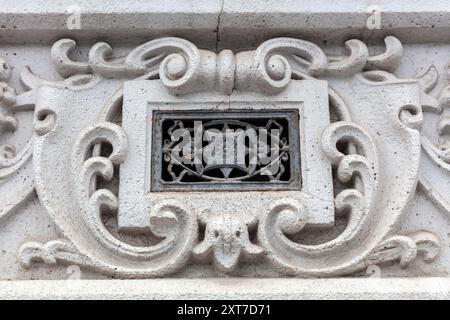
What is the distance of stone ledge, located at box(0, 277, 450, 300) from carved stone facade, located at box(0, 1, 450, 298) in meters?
0.03

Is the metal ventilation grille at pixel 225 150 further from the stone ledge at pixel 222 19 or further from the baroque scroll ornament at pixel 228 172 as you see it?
the stone ledge at pixel 222 19

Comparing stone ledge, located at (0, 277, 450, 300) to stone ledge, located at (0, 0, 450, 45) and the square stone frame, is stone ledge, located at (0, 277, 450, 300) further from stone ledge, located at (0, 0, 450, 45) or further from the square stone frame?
stone ledge, located at (0, 0, 450, 45)

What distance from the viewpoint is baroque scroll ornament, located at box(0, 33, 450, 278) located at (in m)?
1.85

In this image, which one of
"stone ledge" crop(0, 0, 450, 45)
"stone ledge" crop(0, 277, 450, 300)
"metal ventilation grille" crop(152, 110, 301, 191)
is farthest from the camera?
"stone ledge" crop(0, 0, 450, 45)

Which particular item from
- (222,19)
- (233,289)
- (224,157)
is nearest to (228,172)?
(224,157)

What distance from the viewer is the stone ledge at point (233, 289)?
1.79 metres

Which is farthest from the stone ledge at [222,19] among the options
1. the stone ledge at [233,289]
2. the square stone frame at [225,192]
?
the stone ledge at [233,289]

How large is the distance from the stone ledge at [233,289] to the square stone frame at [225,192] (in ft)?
0.49

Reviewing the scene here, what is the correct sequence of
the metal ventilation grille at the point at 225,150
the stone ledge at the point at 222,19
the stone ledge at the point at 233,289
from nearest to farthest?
1. the stone ledge at the point at 233,289
2. the metal ventilation grille at the point at 225,150
3. the stone ledge at the point at 222,19

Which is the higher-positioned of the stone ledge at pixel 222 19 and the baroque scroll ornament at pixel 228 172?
the stone ledge at pixel 222 19

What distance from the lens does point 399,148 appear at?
198 centimetres

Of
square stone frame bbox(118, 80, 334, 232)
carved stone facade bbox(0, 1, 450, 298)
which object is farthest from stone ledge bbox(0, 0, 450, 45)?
square stone frame bbox(118, 80, 334, 232)

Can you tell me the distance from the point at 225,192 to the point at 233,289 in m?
0.24

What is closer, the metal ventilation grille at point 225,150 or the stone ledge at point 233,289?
the stone ledge at point 233,289
